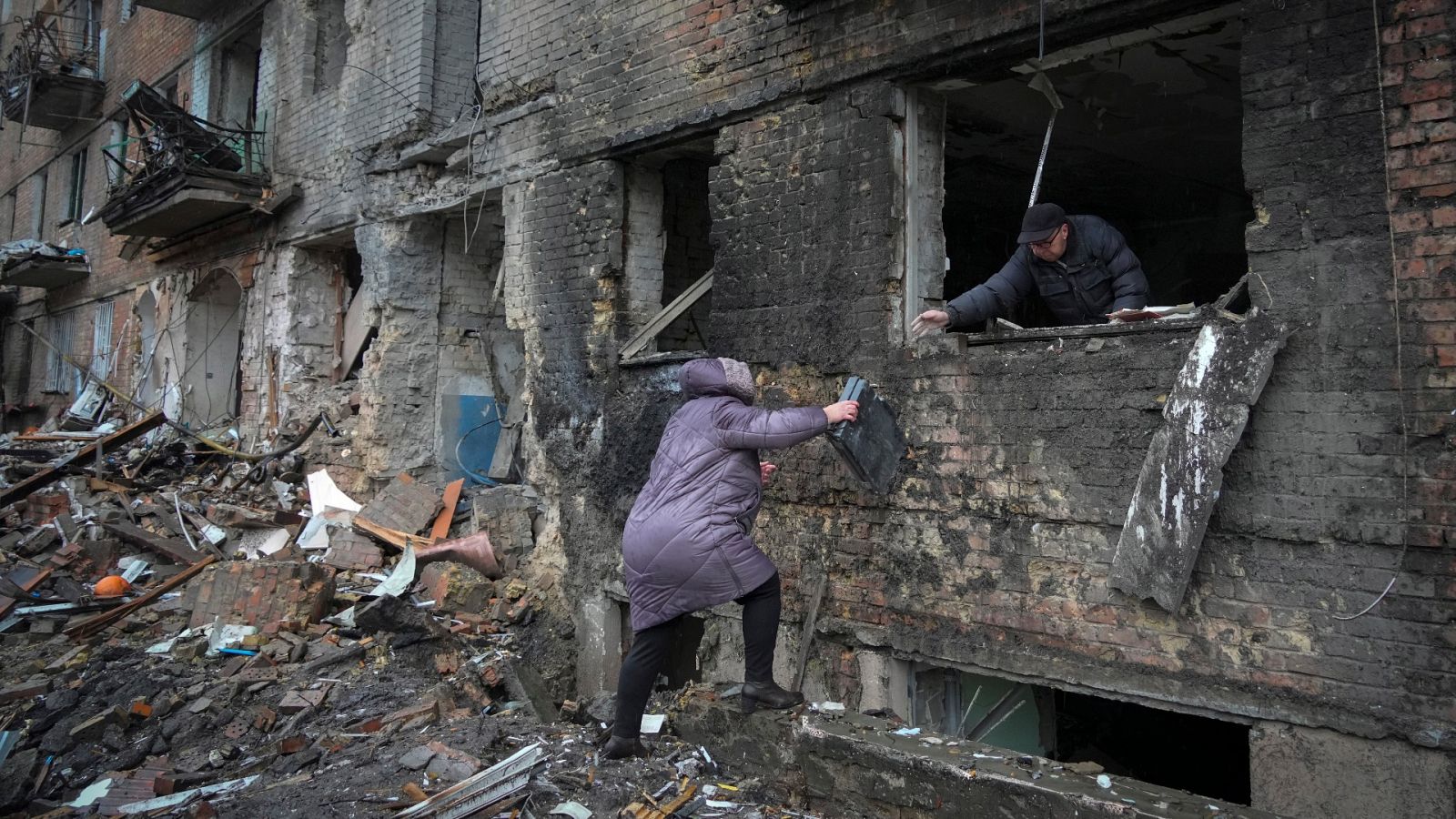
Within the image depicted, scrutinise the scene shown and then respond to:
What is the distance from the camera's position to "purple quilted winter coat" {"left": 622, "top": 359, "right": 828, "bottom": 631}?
11.7 ft

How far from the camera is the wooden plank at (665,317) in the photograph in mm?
6062

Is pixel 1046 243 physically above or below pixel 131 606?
above

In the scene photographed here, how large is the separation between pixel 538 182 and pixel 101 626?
4490mm

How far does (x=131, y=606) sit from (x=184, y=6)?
8.17 m

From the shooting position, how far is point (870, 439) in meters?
4.32

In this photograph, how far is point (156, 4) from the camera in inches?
441

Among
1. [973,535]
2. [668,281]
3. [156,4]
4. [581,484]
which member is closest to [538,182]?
[668,281]

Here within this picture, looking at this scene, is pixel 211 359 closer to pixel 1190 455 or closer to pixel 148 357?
pixel 148 357

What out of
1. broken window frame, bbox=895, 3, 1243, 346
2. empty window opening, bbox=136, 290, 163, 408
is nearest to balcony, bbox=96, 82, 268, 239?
empty window opening, bbox=136, 290, 163, 408

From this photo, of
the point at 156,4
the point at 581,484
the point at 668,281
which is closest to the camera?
the point at 581,484

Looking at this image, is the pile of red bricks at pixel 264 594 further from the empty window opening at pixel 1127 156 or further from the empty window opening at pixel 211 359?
the empty window opening at pixel 211 359

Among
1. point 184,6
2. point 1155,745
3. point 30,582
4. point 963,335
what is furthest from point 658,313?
point 184,6

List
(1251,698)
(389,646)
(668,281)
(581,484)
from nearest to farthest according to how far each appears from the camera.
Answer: (1251,698) < (389,646) < (581,484) < (668,281)

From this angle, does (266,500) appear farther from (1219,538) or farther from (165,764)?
(1219,538)
